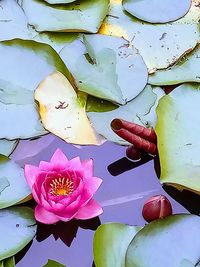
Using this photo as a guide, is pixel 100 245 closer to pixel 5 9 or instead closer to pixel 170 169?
pixel 170 169

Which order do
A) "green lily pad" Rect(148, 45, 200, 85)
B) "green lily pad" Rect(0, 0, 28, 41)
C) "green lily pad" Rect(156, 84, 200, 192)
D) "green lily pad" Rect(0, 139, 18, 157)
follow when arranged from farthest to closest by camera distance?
"green lily pad" Rect(0, 0, 28, 41)
"green lily pad" Rect(148, 45, 200, 85)
"green lily pad" Rect(0, 139, 18, 157)
"green lily pad" Rect(156, 84, 200, 192)

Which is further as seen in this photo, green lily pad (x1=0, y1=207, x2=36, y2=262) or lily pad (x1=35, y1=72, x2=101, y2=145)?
lily pad (x1=35, y1=72, x2=101, y2=145)

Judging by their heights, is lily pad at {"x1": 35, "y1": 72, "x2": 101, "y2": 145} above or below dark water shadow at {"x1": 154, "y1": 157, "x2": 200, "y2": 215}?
above

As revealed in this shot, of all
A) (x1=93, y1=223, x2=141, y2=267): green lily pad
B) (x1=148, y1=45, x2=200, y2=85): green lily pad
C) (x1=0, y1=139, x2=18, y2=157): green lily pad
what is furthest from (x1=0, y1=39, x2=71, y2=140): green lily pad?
(x1=93, y1=223, x2=141, y2=267): green lily pad

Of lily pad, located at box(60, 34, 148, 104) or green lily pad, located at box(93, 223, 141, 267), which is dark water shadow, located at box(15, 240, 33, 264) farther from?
lily pad, located at box(60, 34, 148, 104)

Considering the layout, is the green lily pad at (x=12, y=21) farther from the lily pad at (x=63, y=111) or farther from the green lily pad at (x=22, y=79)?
the lily pad at (x=63, y=111)

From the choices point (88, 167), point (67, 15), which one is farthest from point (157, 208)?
point (67, 15)
